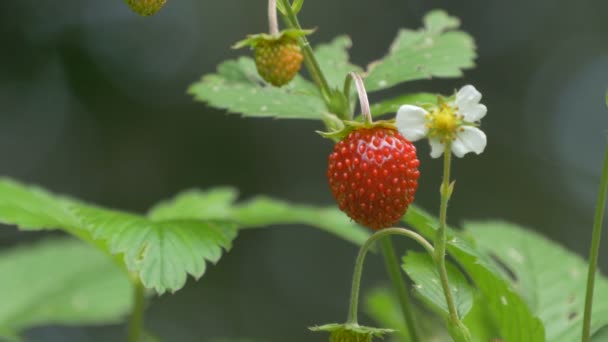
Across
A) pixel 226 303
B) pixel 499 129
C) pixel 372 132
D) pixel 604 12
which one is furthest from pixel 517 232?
pixel 604 12

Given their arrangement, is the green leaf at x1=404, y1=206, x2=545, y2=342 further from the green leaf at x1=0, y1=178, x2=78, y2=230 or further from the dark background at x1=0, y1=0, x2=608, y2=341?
the dark background at x1=0, y1=0, x2=608, y2=341

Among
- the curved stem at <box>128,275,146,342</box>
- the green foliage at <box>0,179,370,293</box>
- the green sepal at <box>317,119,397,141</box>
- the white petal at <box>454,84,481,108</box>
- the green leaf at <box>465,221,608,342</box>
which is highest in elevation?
the white petal at <box>454,84,481,108</box>

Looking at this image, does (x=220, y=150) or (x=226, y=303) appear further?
(x=220, y=150)

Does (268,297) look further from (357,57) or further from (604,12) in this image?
(604,12)

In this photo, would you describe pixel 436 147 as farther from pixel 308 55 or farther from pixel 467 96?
pixel 308 55

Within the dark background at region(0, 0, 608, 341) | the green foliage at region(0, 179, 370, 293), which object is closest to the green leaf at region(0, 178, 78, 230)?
the green foliage at region(0, 179, 370, 293)
